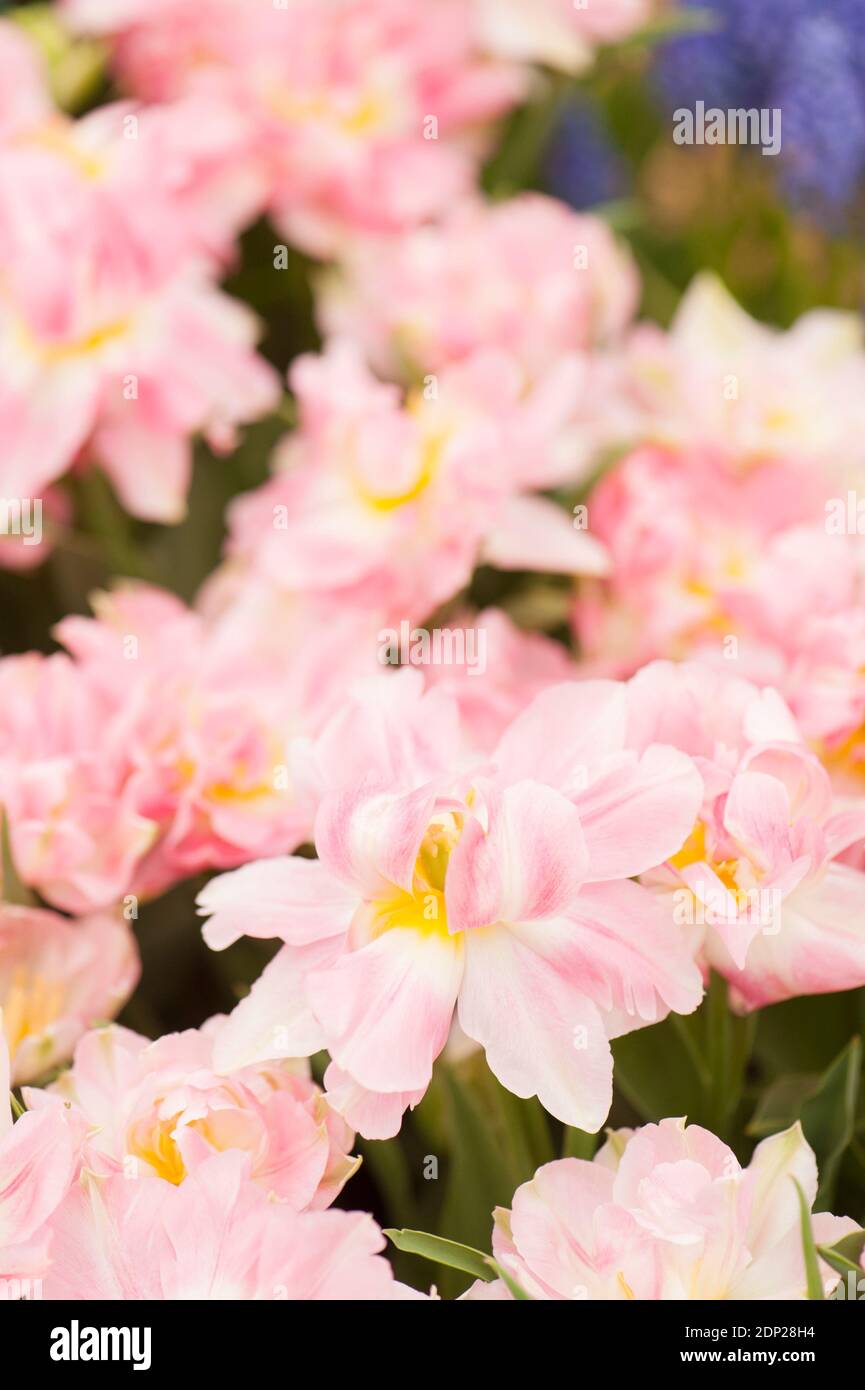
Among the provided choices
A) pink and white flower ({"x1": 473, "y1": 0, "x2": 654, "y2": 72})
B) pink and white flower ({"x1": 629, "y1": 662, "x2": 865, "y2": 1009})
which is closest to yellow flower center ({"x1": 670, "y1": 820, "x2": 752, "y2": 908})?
pink and white flower ({"x1": 629, "y1": 662, "x2": 865, "y2": 1009})

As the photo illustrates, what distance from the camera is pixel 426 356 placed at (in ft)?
1.86

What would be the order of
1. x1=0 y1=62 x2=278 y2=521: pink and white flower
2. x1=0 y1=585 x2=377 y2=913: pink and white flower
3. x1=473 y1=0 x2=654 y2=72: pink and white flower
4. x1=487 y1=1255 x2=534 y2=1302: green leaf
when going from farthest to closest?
x1=473 y1=0 x2=654 y2=72: pink and white flower → x1=0 y1=62 x2=278 y2=521: pink and white flower → x1=0 y1=585 x2=377 y2=913: pink and white flower → x1=487 y1=1255 x2=534 y2=1302: green leaf

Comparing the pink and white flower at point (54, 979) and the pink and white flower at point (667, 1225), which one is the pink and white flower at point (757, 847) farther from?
the pink and white flower at point (54, 979)

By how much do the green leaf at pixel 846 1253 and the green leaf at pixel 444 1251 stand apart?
0.06 m

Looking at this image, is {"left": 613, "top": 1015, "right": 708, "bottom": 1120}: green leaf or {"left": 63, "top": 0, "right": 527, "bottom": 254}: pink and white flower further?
{"left": 63, "top": 0, "right": 527, "bottom": 254}: pink and white flower

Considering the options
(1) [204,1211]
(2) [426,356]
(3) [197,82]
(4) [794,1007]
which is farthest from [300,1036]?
(3) [197,82]

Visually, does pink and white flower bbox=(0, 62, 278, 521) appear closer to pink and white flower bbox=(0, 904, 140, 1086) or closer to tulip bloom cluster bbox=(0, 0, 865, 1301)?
tulip bloom cluster bbox=(0, 0, 865, 1301)

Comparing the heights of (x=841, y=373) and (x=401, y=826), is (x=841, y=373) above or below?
above

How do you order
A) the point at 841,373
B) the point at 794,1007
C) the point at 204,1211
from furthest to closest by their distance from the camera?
the point at 841,373
the point at 794,1007
the point at 204,1211

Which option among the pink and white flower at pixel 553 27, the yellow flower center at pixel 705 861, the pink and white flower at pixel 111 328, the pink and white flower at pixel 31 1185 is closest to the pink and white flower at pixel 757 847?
the yellow flower center at pixel 705 861

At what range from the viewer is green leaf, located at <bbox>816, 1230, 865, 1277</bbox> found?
0.29 m

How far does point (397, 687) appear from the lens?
36 centimetres
